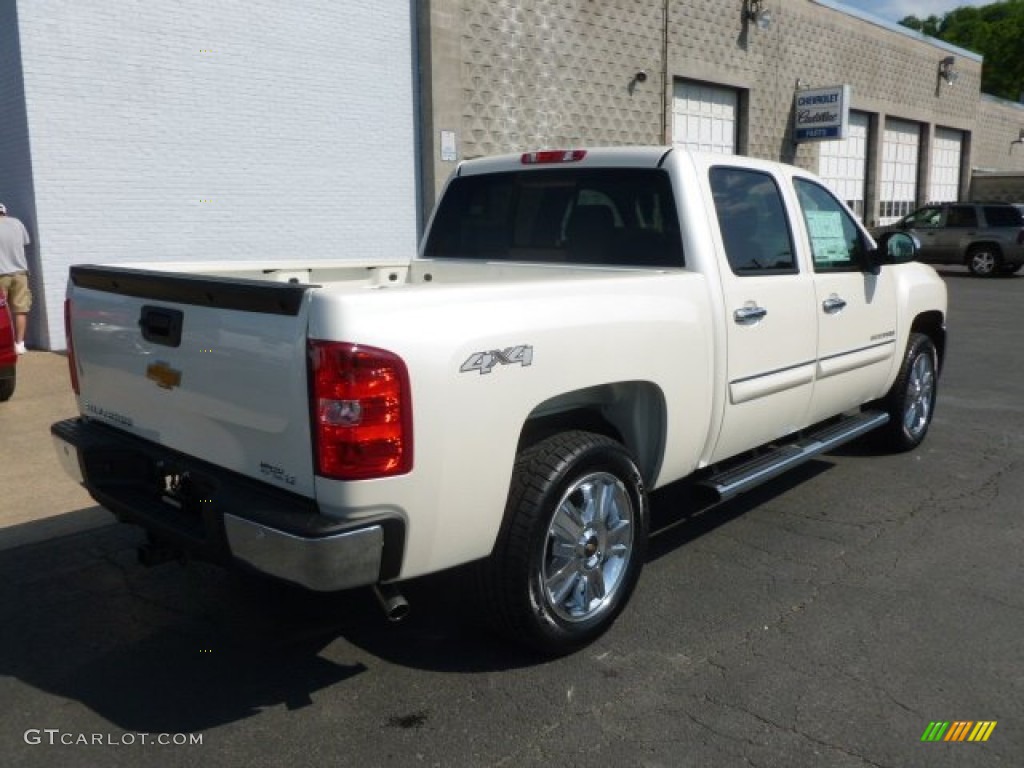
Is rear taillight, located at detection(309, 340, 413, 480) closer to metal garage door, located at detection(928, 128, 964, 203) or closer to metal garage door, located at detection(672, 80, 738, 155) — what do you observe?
metal garage door, located at detection(672, 80, 738, 155)

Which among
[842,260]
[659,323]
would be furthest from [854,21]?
[659,323]

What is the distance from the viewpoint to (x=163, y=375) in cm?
347

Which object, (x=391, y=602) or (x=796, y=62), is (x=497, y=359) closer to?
(x=391, y=602)

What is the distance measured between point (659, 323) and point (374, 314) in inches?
57.7

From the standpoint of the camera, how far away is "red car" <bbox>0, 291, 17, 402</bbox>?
7926 millimetres

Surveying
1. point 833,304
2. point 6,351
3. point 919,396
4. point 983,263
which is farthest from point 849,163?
point 6,351

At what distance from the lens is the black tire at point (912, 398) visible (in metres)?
6.37

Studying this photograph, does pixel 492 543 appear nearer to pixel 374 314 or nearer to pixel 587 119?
pixel 374 314

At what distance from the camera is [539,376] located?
335 centimetres

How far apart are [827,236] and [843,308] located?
0.43 m

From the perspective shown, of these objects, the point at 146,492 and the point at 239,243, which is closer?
the point at 146,492

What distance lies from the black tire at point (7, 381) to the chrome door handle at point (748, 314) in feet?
21.4

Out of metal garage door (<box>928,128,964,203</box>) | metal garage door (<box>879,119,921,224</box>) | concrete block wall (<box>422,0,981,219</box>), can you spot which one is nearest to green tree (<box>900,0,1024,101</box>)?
metal garage door (<box>928,128,964,203</box>)

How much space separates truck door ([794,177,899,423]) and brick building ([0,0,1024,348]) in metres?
8.18
